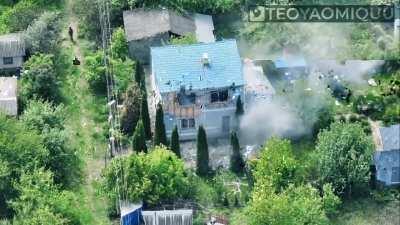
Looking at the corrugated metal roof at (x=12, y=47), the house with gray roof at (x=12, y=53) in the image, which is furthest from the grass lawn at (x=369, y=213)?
the corrugated metal roof at (x=12, y=47)

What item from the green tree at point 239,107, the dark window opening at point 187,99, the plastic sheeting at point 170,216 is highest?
the dark window opening at point 187,99

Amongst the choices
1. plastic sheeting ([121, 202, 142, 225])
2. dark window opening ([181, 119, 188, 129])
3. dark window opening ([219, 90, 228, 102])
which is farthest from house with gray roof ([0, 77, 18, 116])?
dark window opening ([219, 90, 228, 102])

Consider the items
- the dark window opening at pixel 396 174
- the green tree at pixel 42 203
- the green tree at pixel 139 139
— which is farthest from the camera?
the green tree at pixel 139 139

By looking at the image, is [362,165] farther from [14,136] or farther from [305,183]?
[14,136]

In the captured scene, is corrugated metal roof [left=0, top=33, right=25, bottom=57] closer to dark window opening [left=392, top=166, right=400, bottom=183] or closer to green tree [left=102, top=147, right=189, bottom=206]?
green tree [left=102, top=147, right=189, bottom=206]

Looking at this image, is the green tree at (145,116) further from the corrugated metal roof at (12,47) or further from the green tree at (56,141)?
the corrugated metal roof at (12,47)

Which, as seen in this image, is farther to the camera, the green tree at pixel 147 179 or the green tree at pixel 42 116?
the green tree at pixel 42 116

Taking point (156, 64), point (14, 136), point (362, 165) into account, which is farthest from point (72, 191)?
point (362, 165)
